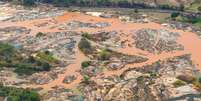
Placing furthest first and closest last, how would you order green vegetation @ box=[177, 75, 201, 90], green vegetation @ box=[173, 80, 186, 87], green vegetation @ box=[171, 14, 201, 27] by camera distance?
green vegetation @ box=[171, 14, 201, 27]
green vegetation @ box=[177, 75, 201, 90]
green vegetation @ box=[173, 80, 186, 87]

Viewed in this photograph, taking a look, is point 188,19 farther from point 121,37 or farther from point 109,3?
point 121,37

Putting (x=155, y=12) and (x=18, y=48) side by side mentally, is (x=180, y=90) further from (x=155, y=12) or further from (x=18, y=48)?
(x=155, y=12)

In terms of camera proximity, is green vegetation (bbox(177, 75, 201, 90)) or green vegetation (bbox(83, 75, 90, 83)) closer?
green vegetation (bbox(177, 75, 201, 90))

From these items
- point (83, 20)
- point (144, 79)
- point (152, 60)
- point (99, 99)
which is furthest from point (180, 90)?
point (83, 20)

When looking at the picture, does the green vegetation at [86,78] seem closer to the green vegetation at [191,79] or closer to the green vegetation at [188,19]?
the green vegetation at [191,79]

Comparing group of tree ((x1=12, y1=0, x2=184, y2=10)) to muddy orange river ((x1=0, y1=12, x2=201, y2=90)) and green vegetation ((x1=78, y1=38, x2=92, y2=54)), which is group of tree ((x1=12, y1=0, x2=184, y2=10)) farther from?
green vegetation ((x1=78, y1=38, x2=92, y2=54))

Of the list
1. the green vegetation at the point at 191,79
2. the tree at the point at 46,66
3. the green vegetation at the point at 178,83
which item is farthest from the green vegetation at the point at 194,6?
the green vegetation at the point at 178,83

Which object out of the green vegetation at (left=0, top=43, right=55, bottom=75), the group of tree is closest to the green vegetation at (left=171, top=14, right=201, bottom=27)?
the group of tree
